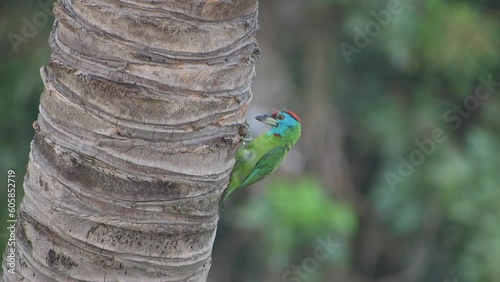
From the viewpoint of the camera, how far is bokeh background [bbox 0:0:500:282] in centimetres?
867

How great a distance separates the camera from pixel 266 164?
17.0 ft

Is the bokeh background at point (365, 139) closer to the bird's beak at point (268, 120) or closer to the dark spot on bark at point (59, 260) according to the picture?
the bird's beak at point (268, 120)

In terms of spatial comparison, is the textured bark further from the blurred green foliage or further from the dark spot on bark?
the blurred green foliage

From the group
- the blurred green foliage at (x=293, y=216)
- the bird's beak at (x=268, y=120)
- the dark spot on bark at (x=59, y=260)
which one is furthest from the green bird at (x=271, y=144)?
the blurred green foliage at (x=293, y=216)

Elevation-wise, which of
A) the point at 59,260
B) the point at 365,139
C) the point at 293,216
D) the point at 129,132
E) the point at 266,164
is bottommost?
the point at 59,260

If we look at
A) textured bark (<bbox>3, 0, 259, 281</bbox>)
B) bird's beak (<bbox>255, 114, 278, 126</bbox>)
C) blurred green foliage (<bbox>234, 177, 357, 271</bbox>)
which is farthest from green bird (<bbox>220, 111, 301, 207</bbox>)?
blurred green foliage (<bbox>234, 177, 357, 271</bbox>)

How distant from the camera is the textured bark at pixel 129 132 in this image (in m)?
3.00

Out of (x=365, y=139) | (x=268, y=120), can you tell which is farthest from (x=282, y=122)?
(x=365, y=139)

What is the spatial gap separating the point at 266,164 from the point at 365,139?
508 cm

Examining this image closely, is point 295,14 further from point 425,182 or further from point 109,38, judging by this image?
point 109,38

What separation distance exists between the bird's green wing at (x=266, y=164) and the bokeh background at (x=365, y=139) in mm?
3067

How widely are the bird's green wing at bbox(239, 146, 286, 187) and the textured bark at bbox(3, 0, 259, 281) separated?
6.06 feet

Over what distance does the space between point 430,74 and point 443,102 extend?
1.30 feet

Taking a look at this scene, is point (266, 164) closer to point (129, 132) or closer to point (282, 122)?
point (282, 122)
